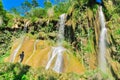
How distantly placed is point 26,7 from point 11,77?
56.5 metres

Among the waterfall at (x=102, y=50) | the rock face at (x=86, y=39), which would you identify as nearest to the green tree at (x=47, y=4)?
the rock face at (x=86, y=39)

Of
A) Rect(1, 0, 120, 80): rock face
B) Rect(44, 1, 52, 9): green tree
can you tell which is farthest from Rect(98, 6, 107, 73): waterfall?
Rect(44, 1, 52, 9): green tree

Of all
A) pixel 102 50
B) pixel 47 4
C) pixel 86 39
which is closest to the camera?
pixel 102 50

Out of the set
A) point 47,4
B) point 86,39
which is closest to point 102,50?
point 86,39

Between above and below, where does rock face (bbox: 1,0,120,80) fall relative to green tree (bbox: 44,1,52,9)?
below

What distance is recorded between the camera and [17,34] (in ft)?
117

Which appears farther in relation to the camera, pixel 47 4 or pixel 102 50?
pixel 47 4

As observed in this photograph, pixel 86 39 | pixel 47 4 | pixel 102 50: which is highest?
pixel 47 4

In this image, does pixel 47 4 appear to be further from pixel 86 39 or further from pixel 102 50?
pixel 102 50

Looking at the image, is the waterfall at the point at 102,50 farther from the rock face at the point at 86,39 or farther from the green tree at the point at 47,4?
the green tree at the point at 47,4

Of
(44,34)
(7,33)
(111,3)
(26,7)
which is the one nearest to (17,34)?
(7,33)

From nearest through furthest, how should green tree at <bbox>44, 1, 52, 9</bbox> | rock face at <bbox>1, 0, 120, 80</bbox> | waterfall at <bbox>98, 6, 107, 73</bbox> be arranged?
rock face at <bbox>1, 0, 120, 80</bbox> → waterfall at <bbox>98, 6, 107, 73</bbox> → green tree at <bbox>44, 1, 52, 9</bbox>

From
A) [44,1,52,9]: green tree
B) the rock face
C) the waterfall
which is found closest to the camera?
the rock face

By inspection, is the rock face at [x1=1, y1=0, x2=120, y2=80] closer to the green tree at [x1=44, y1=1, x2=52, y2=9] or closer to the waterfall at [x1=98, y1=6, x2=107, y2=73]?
the waterfall at [x1=98, y1=6, x2=107, y2=73]
